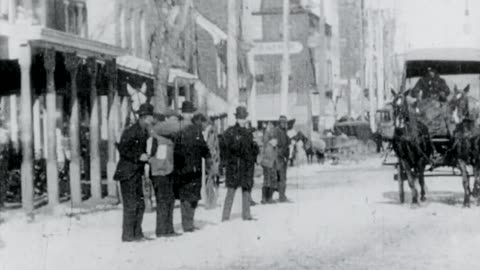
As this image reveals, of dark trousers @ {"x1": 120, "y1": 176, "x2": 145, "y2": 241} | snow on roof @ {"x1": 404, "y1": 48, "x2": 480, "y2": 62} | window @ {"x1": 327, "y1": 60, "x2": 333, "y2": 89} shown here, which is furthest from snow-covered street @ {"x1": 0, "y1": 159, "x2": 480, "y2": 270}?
window @ {"x1": 327, "y1": 60, "x2": 333, "y2": 89}

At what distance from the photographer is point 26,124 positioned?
18703 mm

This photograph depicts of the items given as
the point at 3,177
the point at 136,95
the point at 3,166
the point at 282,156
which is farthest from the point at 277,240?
the point at 136,95

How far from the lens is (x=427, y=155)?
20484 mm

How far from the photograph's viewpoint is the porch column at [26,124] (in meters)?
18.6

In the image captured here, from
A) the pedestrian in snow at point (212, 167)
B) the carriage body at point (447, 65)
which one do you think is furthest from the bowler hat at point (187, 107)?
the carriage body at point (447, 65)

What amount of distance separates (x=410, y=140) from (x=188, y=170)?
5.66 metres

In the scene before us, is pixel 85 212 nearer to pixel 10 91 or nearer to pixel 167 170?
pixel 10 91

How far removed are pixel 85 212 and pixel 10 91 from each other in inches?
151

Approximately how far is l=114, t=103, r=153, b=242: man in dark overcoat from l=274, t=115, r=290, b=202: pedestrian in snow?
8.42 m

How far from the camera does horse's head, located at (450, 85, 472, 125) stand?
20.0m

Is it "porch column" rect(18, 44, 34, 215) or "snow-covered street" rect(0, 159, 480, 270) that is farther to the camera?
"porch column" rect(18, 44, 34, 215)

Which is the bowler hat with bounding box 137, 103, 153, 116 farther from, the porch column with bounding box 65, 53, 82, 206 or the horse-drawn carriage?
the horse-drawn carriage

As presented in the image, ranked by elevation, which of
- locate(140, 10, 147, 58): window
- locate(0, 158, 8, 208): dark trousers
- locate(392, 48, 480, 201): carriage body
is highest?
locate(140, 10, 147, 58): window

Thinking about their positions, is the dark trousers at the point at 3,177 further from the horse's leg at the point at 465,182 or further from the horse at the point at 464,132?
the horse's leg at the point at 465,182
